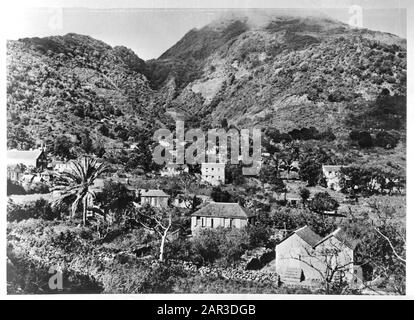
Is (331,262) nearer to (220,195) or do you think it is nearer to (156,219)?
(220,195)

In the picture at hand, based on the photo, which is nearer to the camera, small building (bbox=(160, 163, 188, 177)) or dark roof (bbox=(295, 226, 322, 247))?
dark roof (bbox=(295, 226, 322, 247))

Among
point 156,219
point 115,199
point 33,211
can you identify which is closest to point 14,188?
point 33,211

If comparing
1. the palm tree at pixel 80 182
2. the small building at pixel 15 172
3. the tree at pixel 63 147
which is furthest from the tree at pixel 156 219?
the small building at pixel 15 172

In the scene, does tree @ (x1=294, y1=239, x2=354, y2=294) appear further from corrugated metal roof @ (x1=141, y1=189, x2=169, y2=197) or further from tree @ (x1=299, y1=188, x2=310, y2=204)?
corrugated metal roof @ (x1=141, y1=189, x2=169, y2=197)

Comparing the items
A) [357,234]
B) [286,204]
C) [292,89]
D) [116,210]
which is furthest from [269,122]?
[116,210]

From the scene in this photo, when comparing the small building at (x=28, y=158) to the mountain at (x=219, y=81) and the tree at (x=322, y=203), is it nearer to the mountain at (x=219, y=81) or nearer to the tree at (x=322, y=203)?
the mountain at (x=219, y=81)

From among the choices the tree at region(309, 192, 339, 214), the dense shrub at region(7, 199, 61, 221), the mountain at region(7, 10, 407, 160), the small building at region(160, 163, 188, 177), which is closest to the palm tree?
the dense shrub at region(7, 199, 61, 221)
